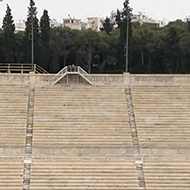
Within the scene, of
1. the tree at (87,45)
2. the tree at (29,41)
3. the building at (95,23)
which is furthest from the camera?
the building at (95,23)

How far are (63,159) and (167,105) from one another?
33.1 ft

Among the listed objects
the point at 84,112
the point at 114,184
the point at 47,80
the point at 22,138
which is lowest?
the point at 114,184

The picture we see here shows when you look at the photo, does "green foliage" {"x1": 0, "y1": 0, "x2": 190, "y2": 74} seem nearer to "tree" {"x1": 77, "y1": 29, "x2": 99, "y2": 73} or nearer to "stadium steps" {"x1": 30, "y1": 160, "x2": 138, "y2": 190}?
"tree" {"x1": 77, "y1": 29, "x2": 99, "y2": 73}

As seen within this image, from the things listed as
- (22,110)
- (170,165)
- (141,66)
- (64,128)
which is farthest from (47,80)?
(141,66)

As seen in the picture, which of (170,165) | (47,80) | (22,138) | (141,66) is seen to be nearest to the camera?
(170,165)

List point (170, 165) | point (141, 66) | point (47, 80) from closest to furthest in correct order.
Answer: point (170, 165), point (47, 80), point (141, 66)

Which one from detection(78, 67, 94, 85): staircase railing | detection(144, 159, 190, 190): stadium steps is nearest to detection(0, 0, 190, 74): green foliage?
detection(78, 67, 94, 85): staircase railing

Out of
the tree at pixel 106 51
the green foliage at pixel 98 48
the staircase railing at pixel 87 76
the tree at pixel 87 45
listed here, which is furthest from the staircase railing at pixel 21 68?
the tree at pixel 106 51

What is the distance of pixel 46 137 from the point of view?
22578mm

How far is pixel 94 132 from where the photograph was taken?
23.1 m

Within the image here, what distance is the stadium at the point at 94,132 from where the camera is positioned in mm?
19953

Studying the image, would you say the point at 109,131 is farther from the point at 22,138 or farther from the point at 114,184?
the point at 22,138

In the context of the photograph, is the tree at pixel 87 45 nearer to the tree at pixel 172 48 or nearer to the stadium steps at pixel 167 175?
the tree at pixel 172 48

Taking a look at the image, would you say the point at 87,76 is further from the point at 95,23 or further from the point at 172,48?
the point at 95,23
